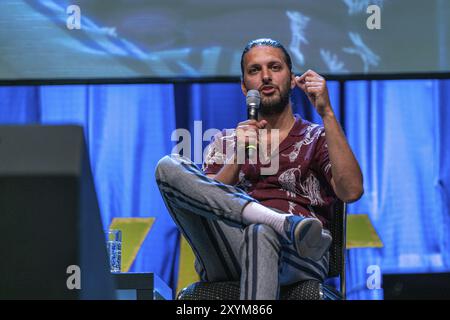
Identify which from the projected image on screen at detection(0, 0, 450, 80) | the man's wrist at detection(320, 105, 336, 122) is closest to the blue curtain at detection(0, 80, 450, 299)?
the projected image on screen at detection(0, 0, 450, 80)

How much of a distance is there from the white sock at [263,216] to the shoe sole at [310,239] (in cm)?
4

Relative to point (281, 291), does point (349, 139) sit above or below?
above

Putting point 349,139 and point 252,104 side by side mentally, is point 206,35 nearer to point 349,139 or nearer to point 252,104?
point 349,139

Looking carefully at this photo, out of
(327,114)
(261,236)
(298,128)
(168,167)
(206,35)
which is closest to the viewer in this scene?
(261,236)

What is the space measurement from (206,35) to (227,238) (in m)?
1.57

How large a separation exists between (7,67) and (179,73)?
0.72 metres

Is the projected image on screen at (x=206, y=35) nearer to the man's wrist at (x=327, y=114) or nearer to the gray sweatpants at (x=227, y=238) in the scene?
the man's wrist at (x=327, y=114)

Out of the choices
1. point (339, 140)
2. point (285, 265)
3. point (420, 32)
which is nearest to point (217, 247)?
point (285, 265)

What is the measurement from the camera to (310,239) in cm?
181

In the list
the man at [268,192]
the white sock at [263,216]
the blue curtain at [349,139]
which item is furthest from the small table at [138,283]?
the blue curtain at [349,139]

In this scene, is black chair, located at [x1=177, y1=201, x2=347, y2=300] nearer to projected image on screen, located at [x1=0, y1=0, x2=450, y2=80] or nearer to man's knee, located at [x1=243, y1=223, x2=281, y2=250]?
man's knee, located at [x1=243, y1=223, x2=281, y2=250]

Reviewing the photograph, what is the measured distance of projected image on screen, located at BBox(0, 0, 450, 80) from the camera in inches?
129

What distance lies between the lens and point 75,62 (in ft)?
11.0

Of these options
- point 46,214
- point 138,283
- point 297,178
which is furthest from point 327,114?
point 46,214
